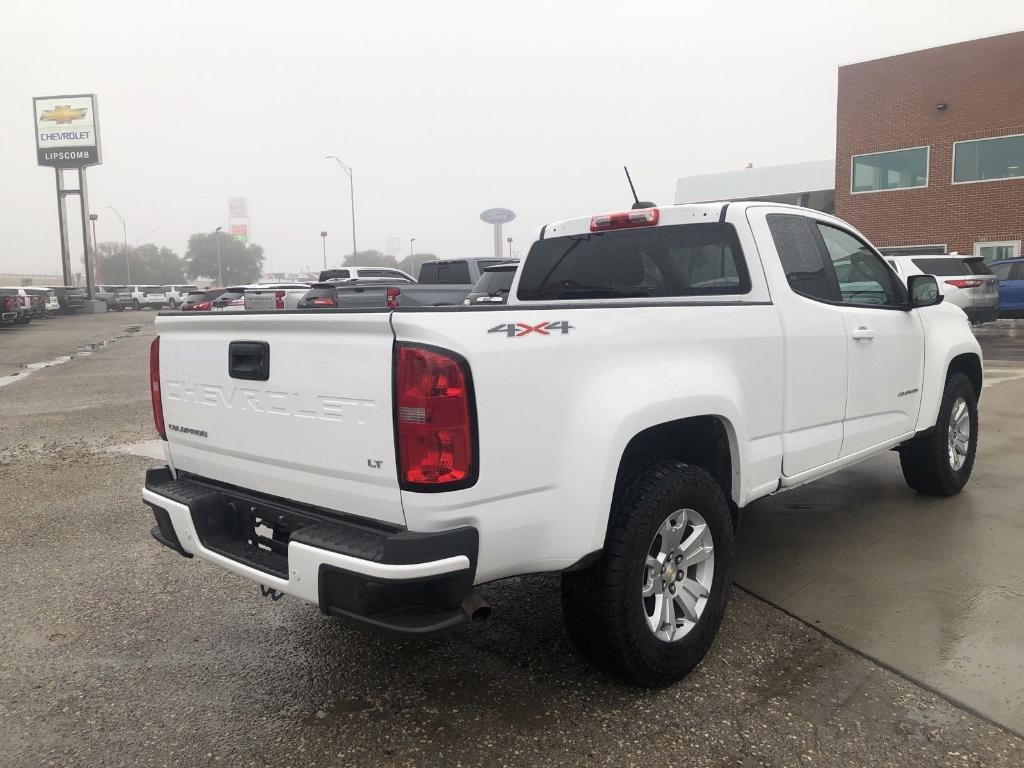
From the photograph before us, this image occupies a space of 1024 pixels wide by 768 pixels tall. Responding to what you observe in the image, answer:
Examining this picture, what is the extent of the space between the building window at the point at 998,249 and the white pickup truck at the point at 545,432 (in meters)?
23.3

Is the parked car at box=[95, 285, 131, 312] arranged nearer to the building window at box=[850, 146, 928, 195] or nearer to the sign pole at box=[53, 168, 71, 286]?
the sign pole at box=[53, 168, 71, 286]

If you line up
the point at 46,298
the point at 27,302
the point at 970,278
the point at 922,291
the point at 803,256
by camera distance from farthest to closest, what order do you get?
the point at 46,298
the point at 27,302
the point at 970,278
the point at 922,291
the point at 803,256

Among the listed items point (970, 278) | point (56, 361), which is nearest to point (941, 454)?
point (970, 278)

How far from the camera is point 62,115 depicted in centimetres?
5306

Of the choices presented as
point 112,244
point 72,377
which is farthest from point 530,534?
point 112,244

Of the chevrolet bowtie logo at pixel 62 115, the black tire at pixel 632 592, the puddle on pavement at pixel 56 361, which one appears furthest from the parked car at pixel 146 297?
the black tire at pixel 632 592

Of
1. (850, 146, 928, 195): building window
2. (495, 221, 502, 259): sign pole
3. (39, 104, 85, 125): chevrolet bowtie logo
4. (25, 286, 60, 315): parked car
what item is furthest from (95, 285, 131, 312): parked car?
(850, 146, 928, 195): building window

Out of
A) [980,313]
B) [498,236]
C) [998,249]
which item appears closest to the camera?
[980,313]

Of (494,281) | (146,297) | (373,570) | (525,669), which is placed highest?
(494,281)

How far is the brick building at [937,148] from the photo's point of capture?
23.6 m

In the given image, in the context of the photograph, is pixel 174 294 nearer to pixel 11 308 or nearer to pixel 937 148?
pixel 11 308

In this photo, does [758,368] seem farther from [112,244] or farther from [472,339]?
[112,244]

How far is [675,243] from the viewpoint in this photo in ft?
13.0

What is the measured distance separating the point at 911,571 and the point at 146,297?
179 ft
